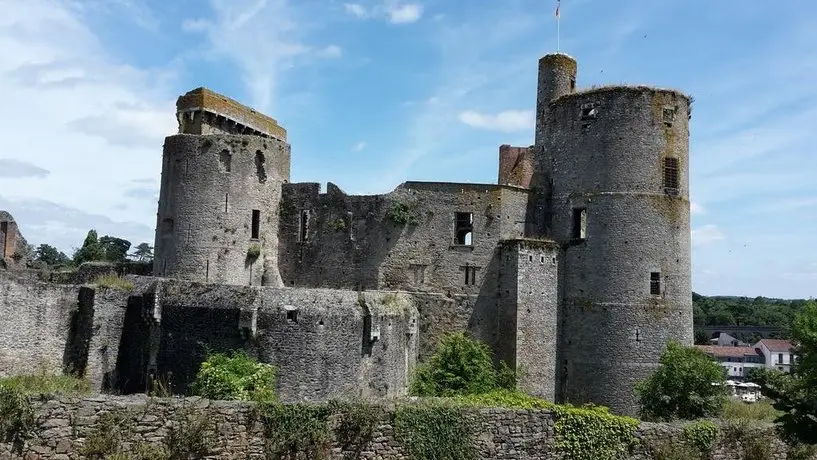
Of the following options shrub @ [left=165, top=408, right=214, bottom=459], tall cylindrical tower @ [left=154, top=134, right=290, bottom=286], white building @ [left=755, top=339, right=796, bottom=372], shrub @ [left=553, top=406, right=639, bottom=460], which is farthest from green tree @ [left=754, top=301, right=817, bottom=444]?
white building @ [left=755, top=339, right=796, bottom=372]

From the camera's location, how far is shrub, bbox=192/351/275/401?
82.3 feet

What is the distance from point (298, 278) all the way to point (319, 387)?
11.7 metres

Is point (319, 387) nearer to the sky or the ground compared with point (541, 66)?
nearer to the ground

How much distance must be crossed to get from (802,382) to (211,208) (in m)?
25.9

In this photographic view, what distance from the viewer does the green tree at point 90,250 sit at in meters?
67.6

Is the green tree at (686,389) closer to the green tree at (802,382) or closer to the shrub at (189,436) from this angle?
the green tree at (802,382)

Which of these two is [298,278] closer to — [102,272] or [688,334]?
[102,272]

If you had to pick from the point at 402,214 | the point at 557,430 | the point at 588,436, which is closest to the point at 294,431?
the point at 557,430

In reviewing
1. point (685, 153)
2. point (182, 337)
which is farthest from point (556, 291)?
point (182, 337)

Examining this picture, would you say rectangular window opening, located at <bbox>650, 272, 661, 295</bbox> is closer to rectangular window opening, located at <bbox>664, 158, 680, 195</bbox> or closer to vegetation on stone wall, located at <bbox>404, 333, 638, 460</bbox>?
rectangular window opening, located at <bbox>664, 158, 680, 195</bbox>

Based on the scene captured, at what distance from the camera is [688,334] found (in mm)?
36062

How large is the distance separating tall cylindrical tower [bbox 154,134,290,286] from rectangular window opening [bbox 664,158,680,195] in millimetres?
19782

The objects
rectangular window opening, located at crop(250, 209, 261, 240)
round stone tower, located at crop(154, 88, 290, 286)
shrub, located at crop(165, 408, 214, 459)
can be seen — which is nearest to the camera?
shrub, located at crop(165, 408, 214, 459)

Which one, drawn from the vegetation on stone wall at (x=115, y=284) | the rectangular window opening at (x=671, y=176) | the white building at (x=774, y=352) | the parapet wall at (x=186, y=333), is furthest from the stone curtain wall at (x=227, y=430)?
the white building at (x=774, y=352)
